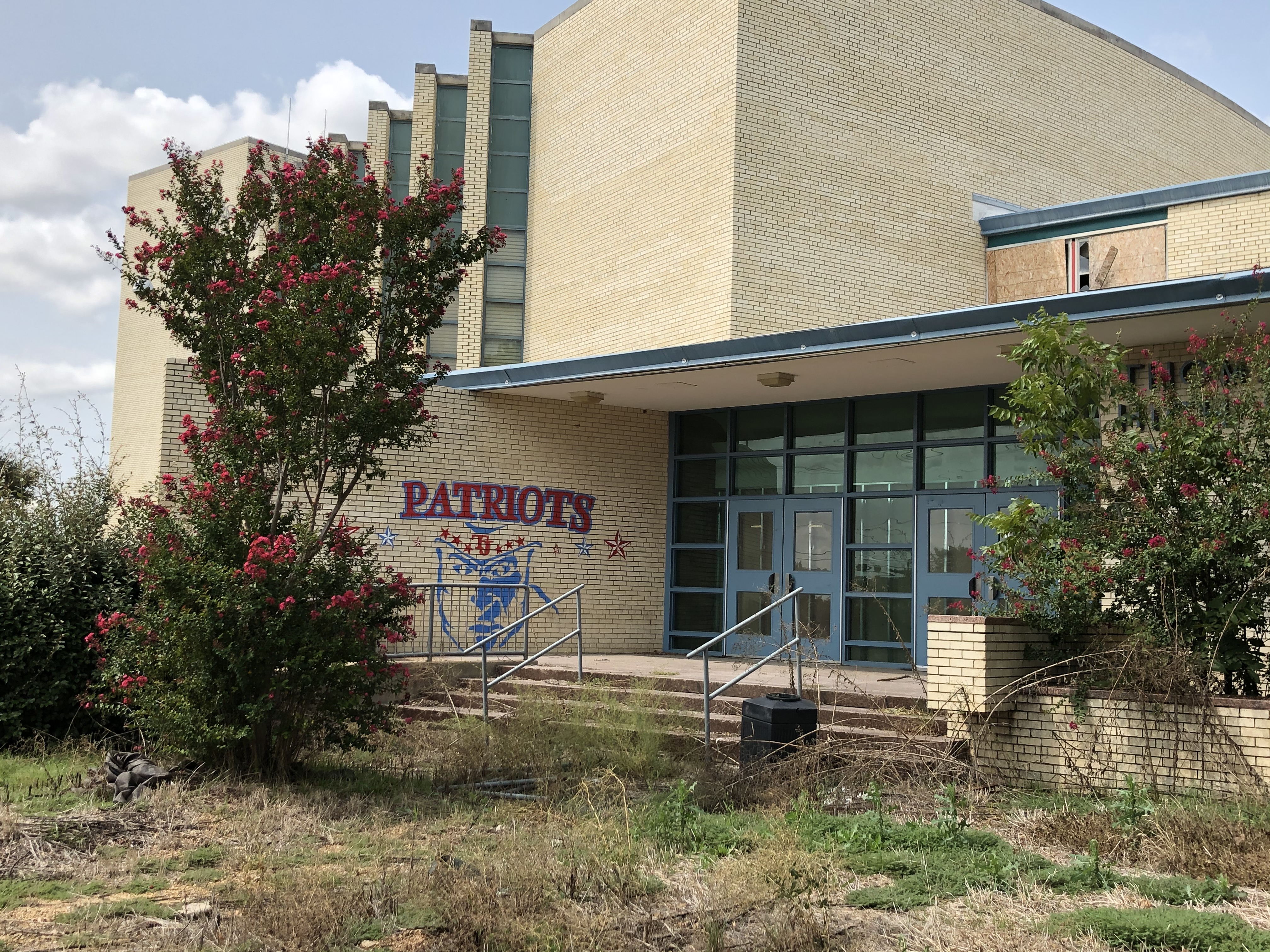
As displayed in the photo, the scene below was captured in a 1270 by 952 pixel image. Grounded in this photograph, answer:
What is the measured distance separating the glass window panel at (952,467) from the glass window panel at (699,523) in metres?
3.28

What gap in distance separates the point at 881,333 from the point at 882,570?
405cm

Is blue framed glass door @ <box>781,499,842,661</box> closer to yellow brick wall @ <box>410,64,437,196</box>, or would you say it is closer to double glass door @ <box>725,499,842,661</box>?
double glass door @ <box>725,499,842,661</box>

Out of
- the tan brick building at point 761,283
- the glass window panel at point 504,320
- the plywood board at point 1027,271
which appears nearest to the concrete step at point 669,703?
the tan brick building at point 761,283

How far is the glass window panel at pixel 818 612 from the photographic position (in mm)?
15109

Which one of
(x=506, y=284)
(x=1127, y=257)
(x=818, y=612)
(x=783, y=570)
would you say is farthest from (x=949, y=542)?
(x=506, y=284)

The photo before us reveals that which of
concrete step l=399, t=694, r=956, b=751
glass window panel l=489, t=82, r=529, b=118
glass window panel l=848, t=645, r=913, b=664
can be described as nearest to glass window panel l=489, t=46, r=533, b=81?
glass window panel l=489, t=82, r=529, b=118

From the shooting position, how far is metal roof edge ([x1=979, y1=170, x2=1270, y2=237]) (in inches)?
631

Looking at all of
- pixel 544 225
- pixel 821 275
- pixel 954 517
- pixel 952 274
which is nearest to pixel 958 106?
pixel 952 274

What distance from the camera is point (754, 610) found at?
16062mm

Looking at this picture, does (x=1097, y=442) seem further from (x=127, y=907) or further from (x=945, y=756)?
(x=127, y=907)

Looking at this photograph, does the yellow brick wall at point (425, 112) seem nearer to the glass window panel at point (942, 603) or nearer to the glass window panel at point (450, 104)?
the glass window panel at point (450, 104)

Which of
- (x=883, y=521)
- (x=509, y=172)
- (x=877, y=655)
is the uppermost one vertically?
(x=509, y=172)

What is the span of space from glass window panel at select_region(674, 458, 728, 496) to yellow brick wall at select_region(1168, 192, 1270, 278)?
677 centimetres

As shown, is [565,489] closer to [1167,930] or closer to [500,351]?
[500,351]
